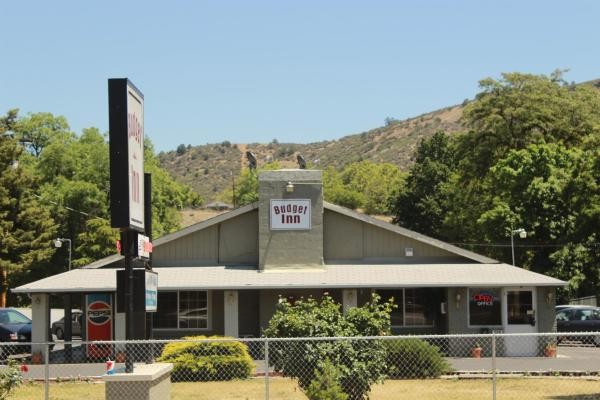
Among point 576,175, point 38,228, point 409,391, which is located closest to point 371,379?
point 409,391

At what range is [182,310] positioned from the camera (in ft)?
111

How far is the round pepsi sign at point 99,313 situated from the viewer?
3306 cm

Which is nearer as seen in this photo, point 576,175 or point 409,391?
point 409,391

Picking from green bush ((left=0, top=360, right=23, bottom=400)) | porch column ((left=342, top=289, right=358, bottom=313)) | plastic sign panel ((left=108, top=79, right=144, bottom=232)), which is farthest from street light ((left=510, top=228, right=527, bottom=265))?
plastic sign panel ((left=108, top=79, right=144, bottom=232))

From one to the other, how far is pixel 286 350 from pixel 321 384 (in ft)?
5.14

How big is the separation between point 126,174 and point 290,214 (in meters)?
20.8

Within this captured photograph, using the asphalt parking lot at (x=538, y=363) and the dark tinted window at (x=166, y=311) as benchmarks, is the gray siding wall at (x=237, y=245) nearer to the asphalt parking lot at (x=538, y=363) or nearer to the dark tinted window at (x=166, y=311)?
the dark tinted window at (x=166, y=311)

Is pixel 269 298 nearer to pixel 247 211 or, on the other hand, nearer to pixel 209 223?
pixel 247 211

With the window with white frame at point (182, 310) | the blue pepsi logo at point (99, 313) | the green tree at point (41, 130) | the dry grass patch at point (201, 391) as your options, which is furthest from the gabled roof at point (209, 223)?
the green tree at point (41, 130)

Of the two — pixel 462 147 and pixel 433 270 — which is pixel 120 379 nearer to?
pixel 433 270

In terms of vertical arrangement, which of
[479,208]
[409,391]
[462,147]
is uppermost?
[462,147]

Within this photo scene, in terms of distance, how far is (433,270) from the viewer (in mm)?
33906

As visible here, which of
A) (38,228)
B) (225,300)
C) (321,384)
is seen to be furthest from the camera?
(38,228)

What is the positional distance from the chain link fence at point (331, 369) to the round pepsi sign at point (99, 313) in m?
1.00
